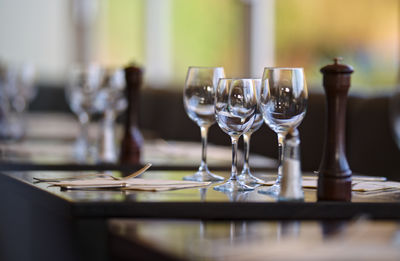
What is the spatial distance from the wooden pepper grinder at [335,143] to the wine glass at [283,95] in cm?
5

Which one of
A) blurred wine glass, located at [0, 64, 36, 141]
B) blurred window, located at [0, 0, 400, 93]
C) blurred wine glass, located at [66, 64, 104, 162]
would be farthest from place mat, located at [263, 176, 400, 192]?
blurred window, located at [0, 0, 400, 93]

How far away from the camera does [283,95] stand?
1.18m

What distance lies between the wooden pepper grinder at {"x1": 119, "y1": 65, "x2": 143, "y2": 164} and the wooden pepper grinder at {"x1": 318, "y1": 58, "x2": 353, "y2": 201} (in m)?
0.79

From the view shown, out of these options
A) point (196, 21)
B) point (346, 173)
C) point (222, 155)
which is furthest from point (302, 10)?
point (346, 173)

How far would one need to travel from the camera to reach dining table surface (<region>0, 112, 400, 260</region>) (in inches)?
29.8

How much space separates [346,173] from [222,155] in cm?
108

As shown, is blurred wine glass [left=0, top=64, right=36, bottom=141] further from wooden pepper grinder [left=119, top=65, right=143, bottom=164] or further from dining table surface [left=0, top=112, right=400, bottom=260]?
dining table surface [left=0, top=112, right=400, bottom=260]

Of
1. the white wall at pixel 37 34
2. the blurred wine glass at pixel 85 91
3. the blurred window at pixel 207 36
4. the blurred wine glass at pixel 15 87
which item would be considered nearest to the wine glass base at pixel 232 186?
the blurred wine glass at pixel 85 91

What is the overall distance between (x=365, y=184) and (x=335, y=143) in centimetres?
20

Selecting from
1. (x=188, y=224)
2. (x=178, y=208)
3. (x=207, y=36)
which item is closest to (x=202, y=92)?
(x=178, y=208)

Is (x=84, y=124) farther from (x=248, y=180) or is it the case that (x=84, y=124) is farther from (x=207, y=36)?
(x=207, y=36)

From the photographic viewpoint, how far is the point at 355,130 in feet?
8.59

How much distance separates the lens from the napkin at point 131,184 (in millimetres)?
1202

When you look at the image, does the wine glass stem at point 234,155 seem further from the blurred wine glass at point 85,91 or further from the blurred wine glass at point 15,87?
the blurred wine glass at point 15,87
